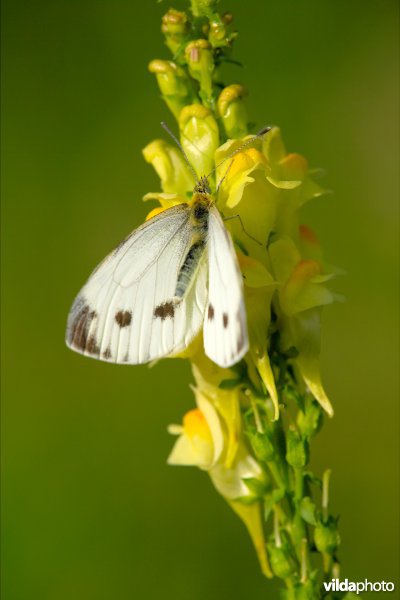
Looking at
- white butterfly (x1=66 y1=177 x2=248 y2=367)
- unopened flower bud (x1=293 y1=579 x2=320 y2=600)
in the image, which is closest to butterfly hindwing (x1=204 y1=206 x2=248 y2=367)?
white butterfly (x1=66 y1=177 x2=248 y2=367)

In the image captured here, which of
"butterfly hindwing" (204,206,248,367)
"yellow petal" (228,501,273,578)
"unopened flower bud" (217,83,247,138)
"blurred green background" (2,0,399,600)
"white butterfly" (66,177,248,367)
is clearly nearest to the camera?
"butterfly hindwing" (204,206,248,367)

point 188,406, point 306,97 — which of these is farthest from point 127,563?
point 306,97

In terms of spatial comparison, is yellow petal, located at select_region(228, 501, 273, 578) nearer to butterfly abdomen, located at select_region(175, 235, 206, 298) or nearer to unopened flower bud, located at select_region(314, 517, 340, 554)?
unopened flower bud, located at select_region(314, 517, 340, 554)

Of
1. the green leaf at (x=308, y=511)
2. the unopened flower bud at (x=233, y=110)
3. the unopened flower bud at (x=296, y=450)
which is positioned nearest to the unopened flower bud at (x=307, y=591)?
the green leaf at (x=308, y=511)

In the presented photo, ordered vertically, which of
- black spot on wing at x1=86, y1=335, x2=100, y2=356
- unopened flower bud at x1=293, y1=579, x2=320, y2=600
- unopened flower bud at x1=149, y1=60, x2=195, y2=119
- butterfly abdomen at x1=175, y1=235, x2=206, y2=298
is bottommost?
unopened flower bud at x1=293, y1=579, x2=320, y2=600

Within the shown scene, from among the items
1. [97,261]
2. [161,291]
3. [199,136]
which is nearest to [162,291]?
[161,291]

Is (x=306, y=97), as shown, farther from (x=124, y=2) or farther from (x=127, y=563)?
(x=127, y=563)

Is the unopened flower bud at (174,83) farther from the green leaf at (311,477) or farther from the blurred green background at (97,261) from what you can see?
the blurred green background at (97,261)
